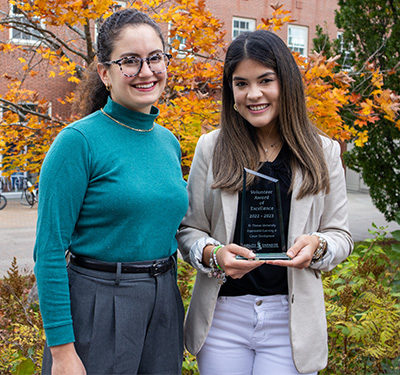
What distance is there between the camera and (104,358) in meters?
1.71

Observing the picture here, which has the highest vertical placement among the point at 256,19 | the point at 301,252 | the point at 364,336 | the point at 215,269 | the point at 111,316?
the point at 256,19

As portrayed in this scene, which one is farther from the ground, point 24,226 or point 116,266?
point 116,266

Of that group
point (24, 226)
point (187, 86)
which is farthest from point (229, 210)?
point (24, 226)

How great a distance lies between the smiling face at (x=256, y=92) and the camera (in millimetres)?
1856

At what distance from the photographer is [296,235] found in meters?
1.86

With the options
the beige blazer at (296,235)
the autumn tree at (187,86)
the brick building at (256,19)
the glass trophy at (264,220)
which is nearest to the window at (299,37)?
the brick building at (256,19)

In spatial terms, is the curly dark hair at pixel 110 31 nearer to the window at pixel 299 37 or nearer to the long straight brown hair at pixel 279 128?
the long straight brown hair at pixel 279 128

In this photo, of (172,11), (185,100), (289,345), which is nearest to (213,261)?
(289,345)

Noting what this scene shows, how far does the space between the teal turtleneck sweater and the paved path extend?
17.5ft

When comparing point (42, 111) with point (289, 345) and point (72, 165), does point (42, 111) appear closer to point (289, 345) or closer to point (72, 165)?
point (72, 165)

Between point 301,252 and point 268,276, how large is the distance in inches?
8.5

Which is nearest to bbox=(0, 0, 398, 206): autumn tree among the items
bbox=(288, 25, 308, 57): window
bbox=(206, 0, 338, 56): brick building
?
bbox=(206, 0, 338, 56): brick building

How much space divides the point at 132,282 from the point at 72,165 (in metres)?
0.47

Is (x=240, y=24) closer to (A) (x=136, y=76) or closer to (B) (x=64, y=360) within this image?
Answer: (A) (x=136, y=76)
